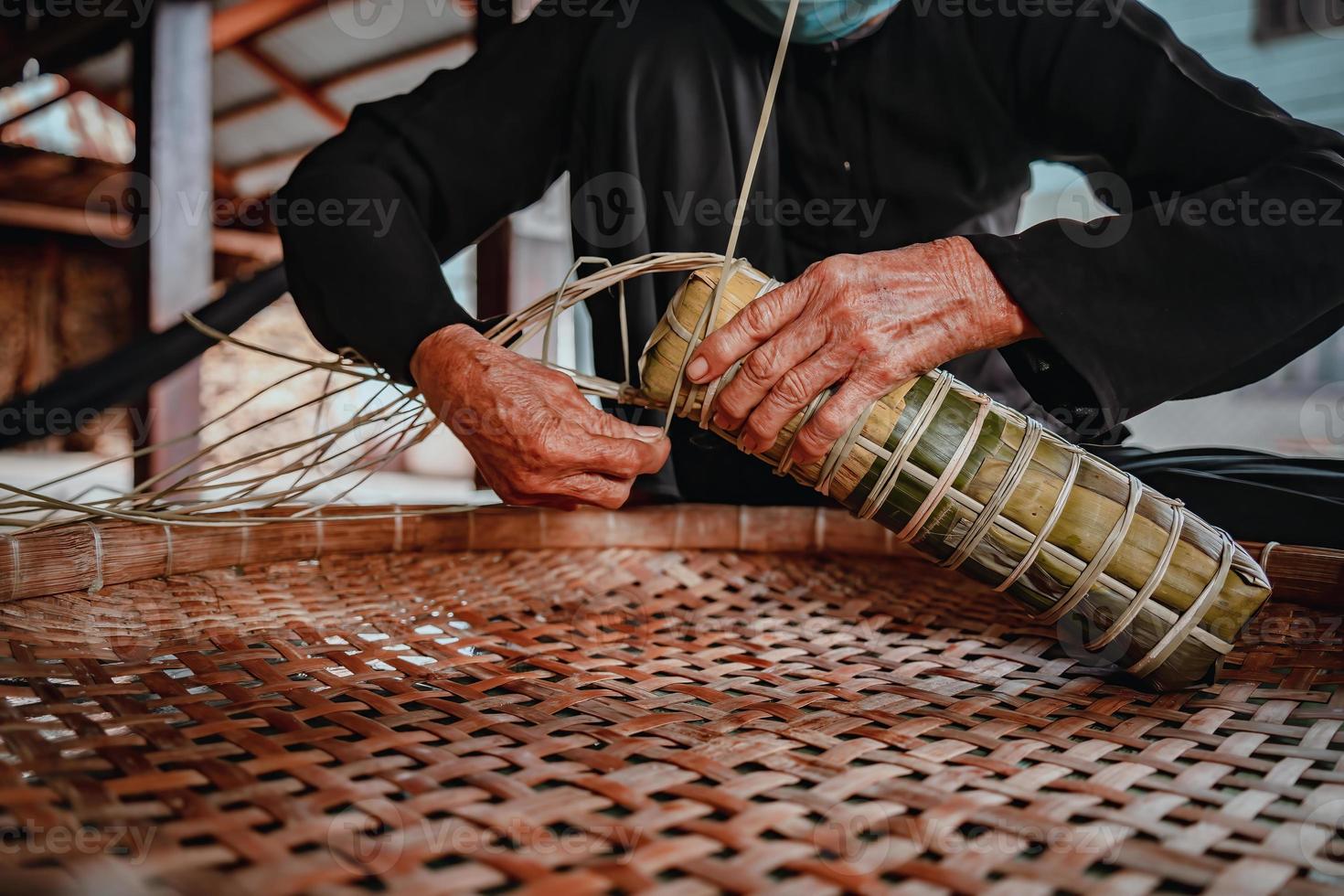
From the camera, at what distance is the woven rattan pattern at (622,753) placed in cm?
37

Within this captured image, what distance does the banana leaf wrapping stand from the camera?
646 mm

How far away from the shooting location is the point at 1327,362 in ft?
9.16

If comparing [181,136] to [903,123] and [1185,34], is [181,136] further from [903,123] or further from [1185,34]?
[1185,34]

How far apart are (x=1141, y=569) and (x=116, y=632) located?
799 mm

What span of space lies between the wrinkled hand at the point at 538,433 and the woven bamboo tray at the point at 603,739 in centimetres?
14

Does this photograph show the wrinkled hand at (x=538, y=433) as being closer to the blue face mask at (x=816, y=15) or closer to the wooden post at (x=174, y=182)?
the blue face mask at (x=816, y=15)

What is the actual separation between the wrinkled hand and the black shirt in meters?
0.17

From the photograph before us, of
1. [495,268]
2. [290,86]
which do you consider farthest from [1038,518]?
[290,86]
